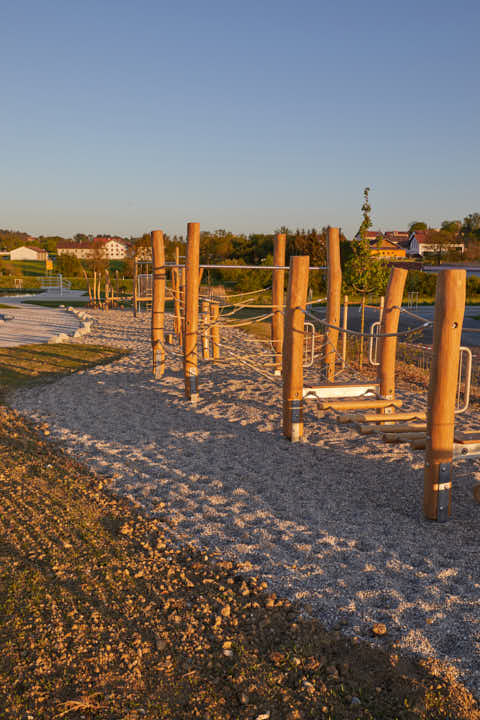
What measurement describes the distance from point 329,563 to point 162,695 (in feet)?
4.79

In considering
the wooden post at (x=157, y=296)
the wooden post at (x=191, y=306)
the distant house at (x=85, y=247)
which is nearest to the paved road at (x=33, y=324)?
the wooden post at (x=157, y=296)

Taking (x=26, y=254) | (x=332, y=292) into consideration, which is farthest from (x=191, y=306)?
(x=26, y=254)

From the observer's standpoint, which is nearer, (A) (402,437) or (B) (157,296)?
(A) (402,437)

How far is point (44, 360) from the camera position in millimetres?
11594

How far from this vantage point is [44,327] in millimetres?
18281

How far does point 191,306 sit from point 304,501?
411 cm

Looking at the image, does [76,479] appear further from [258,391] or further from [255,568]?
[258,391]

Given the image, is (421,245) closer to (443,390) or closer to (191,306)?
(191,306)

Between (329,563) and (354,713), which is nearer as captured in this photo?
(354,713)

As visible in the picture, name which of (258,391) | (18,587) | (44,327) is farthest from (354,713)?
(44,327)

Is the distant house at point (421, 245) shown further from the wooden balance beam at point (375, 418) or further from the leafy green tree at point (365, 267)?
the wooden balance beam at point (375, 418)

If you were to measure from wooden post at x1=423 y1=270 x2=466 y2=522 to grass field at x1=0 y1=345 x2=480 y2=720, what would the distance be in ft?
5.27

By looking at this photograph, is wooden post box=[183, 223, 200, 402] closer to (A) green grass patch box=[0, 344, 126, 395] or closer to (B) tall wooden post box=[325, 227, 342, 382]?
(B) tall wooden post box=[325, 227, 342, 382]

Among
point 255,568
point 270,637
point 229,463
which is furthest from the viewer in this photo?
point 229,463
